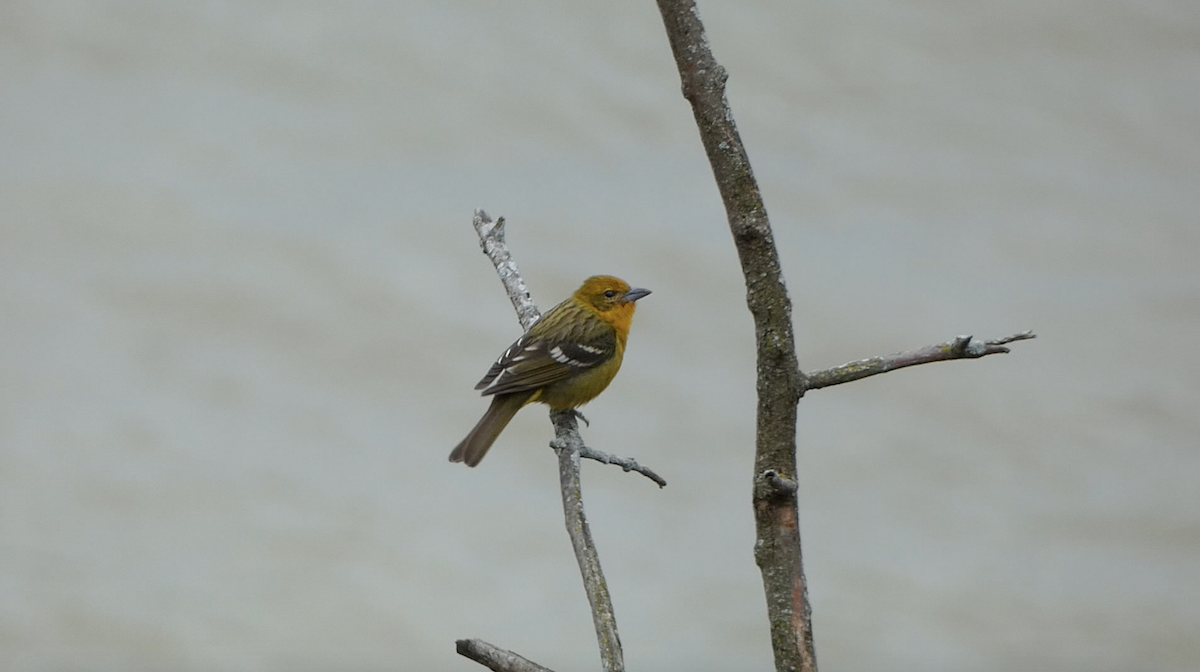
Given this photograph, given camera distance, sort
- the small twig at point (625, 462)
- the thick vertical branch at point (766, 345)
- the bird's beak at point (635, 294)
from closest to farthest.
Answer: the thick vertical branch at point (766, 345)
the small twig at point (625, 462)
the bird's beak at point (635, 294)

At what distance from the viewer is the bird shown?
3797mm

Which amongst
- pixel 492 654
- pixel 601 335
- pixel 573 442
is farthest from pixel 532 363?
pixel 492 654

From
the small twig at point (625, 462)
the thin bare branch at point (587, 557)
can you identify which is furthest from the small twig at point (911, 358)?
Answer: the small twig at point (625, 462)

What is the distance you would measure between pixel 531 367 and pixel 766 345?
2223 millimetres

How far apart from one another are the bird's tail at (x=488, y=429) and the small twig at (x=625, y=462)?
3.27ft

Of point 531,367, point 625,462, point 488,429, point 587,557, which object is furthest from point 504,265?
point 587,557

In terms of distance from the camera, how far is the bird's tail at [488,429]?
379cm

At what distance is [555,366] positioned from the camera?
3809 millimetres

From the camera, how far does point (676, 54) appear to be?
1.57 metres

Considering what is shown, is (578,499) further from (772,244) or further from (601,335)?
(601,335)

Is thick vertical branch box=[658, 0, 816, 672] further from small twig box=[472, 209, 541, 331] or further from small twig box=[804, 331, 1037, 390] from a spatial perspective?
small twig box=[472, 209, 541, 331]

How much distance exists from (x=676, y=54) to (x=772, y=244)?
28cm

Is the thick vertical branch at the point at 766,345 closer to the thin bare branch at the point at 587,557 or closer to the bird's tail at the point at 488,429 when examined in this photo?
the thin bare branch at the point at 587,557

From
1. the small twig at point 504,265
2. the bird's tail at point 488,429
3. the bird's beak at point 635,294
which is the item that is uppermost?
the bird's beak at point 635,294
